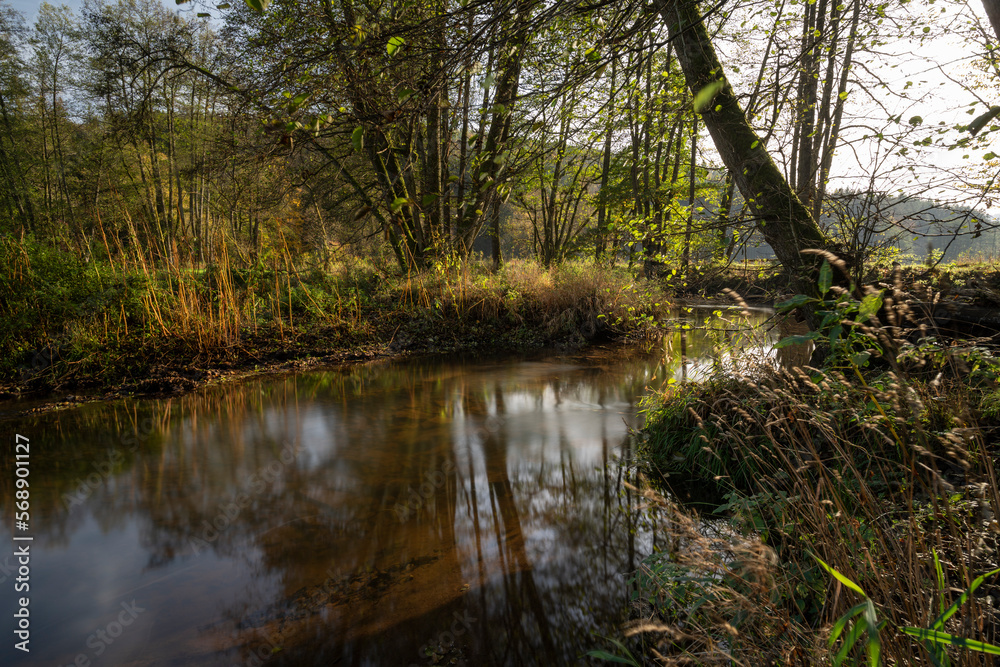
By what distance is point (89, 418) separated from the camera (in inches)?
222

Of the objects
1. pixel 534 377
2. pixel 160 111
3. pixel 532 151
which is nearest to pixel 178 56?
pixel 534 377

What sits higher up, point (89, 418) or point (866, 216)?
point (866, 216)

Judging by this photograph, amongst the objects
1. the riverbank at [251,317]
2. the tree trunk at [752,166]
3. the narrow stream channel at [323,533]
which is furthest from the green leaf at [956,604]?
the riverbank at [251,317]

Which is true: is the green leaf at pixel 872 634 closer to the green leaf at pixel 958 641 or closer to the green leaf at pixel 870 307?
the green leaf at pixel 958 641

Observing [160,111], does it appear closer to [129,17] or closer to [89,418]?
[129,17]

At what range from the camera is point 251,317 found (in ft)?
27.9

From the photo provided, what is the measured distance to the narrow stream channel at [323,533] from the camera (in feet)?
8.09

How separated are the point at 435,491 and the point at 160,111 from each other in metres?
20.2

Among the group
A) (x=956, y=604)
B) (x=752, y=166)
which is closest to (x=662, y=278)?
(x=752, y=166)

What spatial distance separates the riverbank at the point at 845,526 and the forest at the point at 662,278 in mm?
26

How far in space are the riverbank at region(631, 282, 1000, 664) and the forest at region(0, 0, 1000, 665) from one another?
26mm

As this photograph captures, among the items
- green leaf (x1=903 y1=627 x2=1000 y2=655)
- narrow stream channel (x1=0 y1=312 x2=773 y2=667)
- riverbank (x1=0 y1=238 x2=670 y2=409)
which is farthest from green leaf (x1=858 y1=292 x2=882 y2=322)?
riverbank (x1=0 y1=238 x2=670 y2=409)

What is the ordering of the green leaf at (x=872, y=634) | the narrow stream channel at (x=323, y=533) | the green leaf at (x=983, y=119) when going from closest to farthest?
the green leaf at (x=872, y=634), the green leaf at (x=983, y=119), the narrow stream channel at (x=323, y=533)

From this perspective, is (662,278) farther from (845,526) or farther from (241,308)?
(241,308)
